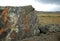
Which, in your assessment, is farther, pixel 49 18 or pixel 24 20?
pixel 49 18

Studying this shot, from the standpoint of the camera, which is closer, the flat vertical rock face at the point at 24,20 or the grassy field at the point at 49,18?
the flat vertical rock face at the point at 24,20

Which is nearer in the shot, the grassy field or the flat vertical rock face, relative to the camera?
the flat vertical rock face

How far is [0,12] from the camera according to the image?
4281 millimetres

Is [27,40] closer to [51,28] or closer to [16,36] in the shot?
[16,36]

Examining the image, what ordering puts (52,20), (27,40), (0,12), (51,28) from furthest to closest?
(52,20)
(51,28)
(0,12)
(27,40)

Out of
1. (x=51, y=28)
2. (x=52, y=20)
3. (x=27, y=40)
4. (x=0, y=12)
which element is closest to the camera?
(x=27, y=40)

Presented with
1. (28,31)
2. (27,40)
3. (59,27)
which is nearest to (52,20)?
(59,27)

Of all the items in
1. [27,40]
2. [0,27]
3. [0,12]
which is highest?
[0,12]

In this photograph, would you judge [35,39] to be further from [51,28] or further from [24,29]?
[51,28]

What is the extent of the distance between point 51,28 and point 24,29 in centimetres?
87

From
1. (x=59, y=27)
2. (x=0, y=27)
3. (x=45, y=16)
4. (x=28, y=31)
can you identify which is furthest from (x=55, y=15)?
(x=0, y=27)

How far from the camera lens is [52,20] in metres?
6.39

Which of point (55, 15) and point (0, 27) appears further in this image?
point (55, 15)

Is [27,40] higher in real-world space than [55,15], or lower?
lower
